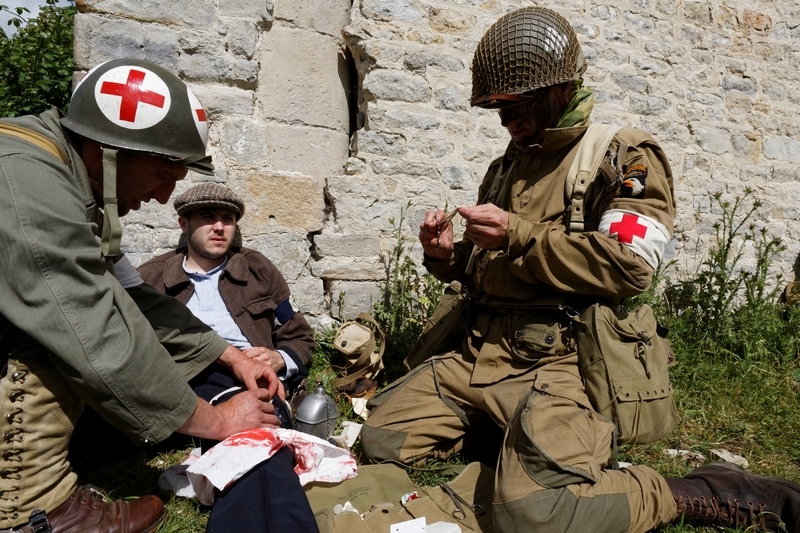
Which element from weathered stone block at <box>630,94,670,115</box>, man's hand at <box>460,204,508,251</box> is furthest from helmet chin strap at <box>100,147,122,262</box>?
weathered stone block at <box>630,94,670,115</box>

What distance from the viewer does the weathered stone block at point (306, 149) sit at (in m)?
3.87

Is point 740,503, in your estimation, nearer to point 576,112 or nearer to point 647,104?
point 576,112

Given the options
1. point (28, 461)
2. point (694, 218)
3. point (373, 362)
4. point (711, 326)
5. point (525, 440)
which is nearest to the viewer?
point (28, 461)

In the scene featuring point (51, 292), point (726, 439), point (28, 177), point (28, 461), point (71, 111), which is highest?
point (71, 111)

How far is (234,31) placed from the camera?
142 inches

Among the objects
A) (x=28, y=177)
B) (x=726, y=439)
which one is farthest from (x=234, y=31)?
(x=726, y=439)

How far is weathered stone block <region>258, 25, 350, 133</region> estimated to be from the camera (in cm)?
385

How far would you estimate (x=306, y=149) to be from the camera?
13.1 ft

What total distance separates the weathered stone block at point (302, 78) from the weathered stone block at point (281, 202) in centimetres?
42

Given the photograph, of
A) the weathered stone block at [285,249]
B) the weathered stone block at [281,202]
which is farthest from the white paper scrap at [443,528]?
the weathered stone block at [281,202]

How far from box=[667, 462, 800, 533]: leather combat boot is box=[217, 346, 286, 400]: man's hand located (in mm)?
1721

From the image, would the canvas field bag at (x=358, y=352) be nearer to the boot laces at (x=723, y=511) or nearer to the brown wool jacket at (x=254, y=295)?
the brown wool jacket at (x=254, y=295)

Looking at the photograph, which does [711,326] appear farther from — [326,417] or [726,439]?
[326,417]

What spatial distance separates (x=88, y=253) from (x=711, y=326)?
402 cm
